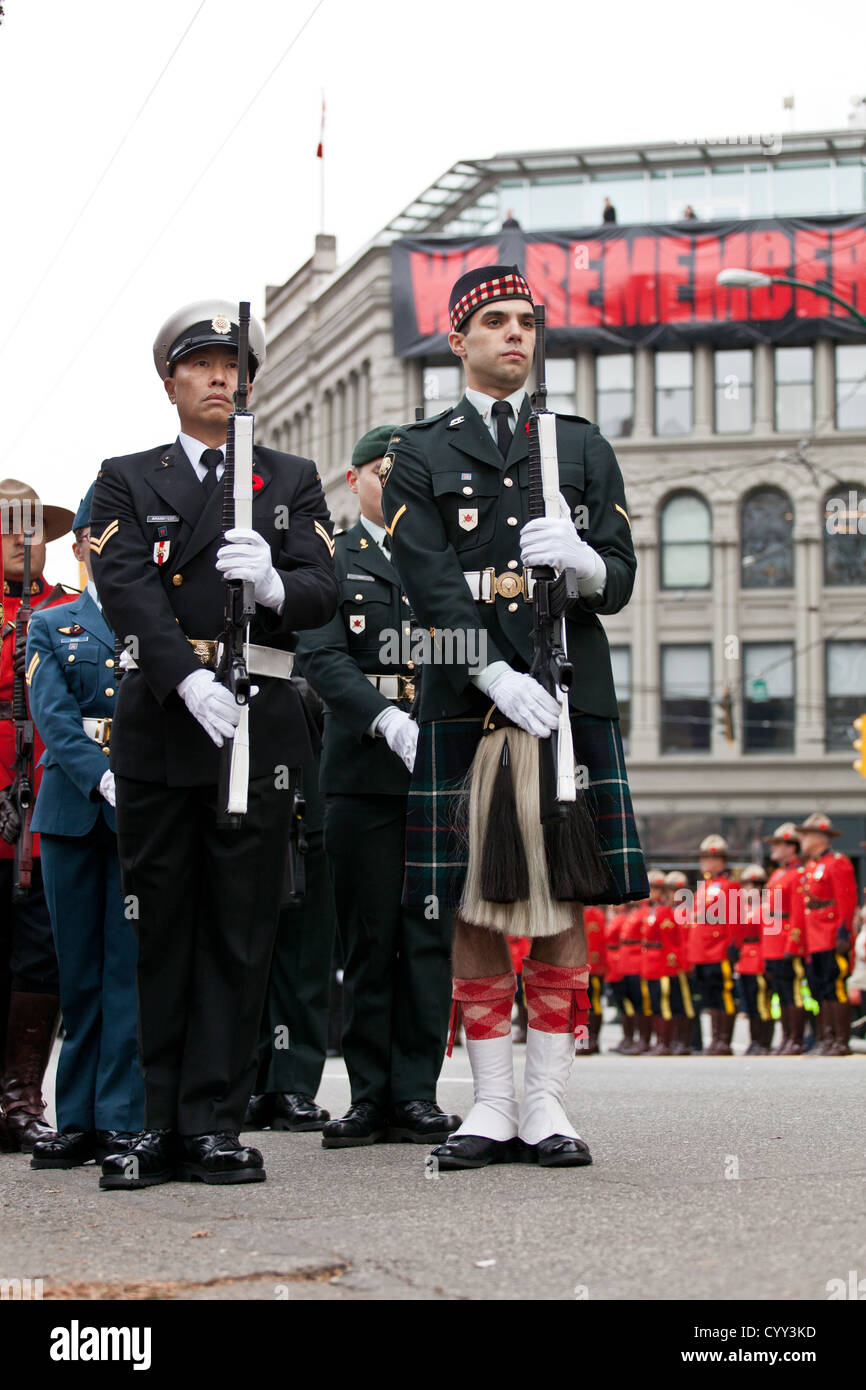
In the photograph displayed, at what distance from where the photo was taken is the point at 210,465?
17.7ft

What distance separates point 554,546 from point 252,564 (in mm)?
779

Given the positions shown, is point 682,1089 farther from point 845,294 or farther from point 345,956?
point 845,294

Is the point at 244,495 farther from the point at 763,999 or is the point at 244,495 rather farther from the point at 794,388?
the point at 794,388

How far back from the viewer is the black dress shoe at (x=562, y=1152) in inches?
195

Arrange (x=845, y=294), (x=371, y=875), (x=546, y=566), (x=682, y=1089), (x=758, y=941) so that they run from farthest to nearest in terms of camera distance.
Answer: (x=845, y=294)
(x=758, y=941)
(x=682, y=1089)
(x=371, y=875)
(x=546, y=566)

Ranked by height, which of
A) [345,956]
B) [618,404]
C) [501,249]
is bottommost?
[345,956]

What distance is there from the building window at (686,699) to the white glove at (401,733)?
36271 mm

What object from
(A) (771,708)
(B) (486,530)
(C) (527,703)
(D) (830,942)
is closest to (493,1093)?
(C) (527,703)

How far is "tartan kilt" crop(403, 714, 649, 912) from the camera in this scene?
5219mm

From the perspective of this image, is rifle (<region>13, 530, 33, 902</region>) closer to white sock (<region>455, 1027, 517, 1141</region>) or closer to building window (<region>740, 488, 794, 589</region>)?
white sock (<region>455, 1027, 517, 1141</region>)

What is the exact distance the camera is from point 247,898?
514cm

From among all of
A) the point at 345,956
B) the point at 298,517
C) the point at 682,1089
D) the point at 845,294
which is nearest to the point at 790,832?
the point at 682,1089

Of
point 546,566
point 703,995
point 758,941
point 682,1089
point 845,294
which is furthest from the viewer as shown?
point 845,294
